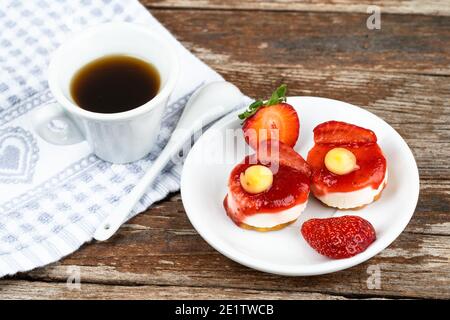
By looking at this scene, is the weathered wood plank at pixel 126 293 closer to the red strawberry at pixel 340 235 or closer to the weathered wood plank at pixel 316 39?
the red strawberry at pixel 340 235

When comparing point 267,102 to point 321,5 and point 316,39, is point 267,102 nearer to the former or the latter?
→ point 316,39

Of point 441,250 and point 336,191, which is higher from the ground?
point 336,191

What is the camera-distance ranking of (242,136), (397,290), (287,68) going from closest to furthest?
1. (397,290)
2. (242,136)
3. (287,68)

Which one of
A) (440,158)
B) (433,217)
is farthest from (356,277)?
(440,158)

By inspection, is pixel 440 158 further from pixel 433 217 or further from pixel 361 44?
pixel 361 44

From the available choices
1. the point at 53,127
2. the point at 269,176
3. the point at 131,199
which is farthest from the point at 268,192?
the point at 53,127

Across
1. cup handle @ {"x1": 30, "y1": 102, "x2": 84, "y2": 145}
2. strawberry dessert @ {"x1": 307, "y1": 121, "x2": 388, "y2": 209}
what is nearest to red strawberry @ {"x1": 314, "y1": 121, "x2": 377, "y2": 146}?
strawberry dessert @ {"x1": 307, "y1": 121, "x2": 388, "y2": 209}
